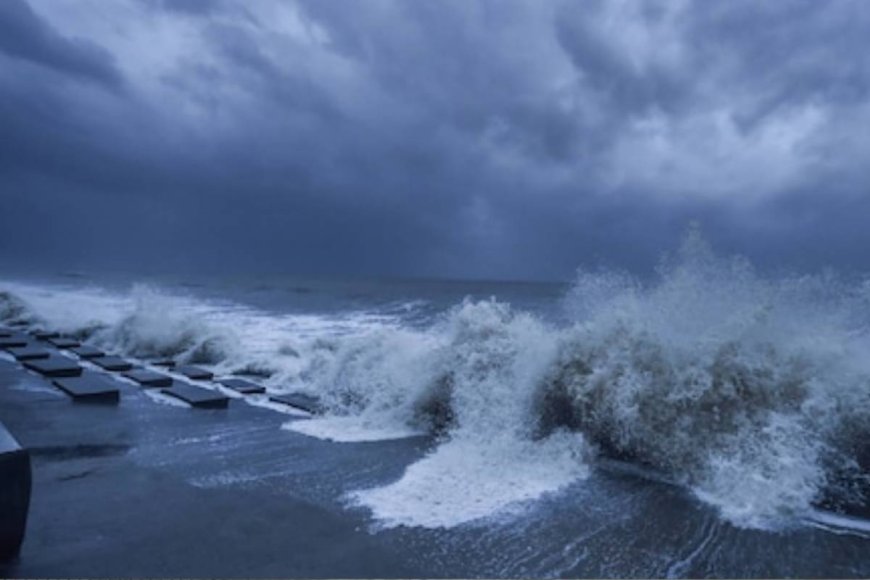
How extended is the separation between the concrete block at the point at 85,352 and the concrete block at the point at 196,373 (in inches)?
95.6

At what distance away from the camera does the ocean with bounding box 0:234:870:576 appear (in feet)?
11.7

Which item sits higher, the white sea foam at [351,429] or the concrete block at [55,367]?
the concrete block at [55,367]

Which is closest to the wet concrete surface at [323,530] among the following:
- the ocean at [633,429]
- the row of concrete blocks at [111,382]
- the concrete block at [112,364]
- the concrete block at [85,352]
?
the ocean at [633,429]

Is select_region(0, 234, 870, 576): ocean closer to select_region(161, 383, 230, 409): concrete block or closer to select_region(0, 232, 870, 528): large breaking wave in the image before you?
select_region(0, 232, 870, 528): large breaking wave

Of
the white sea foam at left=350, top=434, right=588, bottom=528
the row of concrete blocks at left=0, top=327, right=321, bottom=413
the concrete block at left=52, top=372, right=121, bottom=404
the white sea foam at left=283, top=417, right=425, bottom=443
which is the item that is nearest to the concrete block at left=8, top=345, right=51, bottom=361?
the row of concrete blocks at left=0, top=327, right=321, bottom=413

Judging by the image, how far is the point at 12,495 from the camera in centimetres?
301

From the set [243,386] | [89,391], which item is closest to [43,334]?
[89,391]

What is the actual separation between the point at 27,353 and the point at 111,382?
10.9 feet

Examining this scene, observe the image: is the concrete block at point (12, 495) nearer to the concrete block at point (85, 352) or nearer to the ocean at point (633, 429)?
the ocean at point (633, 429)

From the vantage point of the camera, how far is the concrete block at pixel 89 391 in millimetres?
7113

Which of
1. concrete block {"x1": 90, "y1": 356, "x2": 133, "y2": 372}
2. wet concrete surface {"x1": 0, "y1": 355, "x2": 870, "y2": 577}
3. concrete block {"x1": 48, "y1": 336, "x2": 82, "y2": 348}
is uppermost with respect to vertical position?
concrete block {"x1": 48, "y1": 336, "x2": 82, "y2": 348}

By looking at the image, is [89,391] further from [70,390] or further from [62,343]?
[62,343]

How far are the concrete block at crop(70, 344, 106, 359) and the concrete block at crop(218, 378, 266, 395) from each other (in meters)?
4.05

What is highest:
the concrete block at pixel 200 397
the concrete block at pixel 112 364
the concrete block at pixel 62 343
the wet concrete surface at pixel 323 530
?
the concrete block at pixel 62 343
